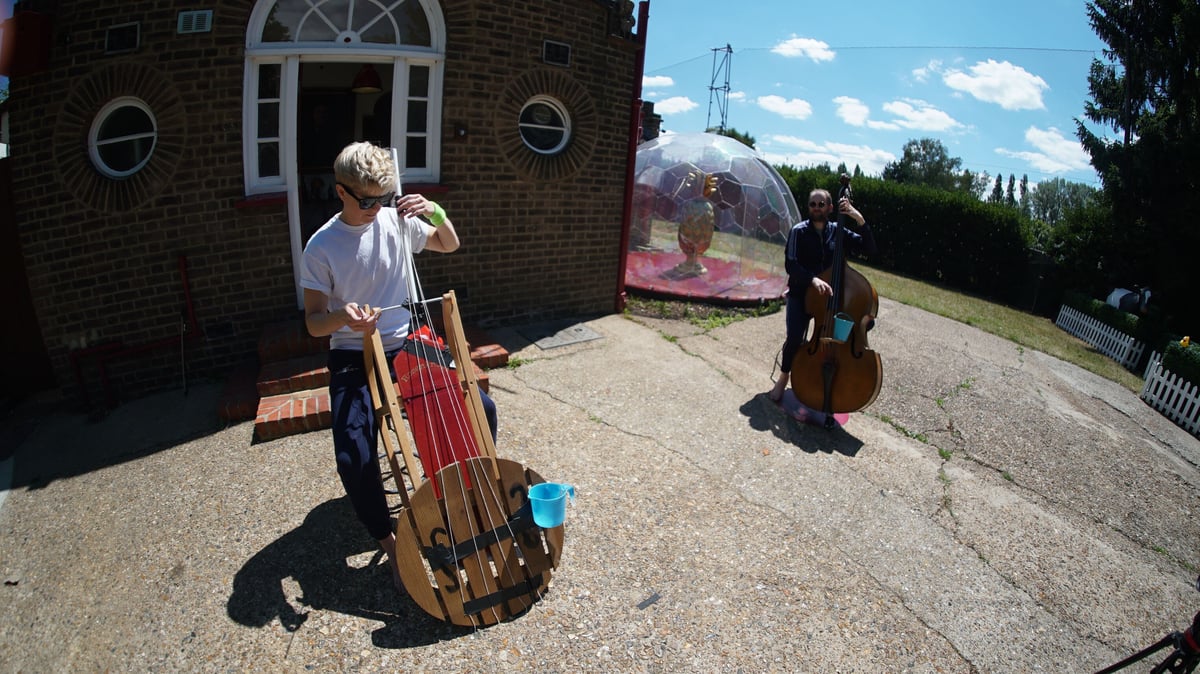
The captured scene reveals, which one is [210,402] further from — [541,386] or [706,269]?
[706,269]

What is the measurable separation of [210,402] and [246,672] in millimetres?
3016

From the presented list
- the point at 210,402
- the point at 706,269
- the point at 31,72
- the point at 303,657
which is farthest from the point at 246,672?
the point at 706,269

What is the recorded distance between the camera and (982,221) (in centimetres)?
1582

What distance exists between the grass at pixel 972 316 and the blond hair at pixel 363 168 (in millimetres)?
5468

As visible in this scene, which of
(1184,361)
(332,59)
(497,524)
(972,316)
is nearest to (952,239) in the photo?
(972,316)

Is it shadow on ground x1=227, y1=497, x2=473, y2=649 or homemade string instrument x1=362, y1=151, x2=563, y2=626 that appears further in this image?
shadow on ground x1=227, y1=497, x2=473, y2=649

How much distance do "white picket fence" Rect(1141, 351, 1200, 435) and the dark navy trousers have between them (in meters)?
9.12

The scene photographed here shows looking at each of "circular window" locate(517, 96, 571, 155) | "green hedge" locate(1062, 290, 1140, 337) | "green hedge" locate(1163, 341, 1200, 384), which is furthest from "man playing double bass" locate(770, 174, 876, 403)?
"green hedge" locate(1062, 290, 1140, 337)

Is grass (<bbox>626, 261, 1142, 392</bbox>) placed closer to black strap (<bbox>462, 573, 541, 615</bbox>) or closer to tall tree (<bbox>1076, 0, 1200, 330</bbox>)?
tall tree (<bbox>1076, 0, 1200, 330</bbox>)

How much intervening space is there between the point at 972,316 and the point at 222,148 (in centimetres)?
1135

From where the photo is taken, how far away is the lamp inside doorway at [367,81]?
8406mm

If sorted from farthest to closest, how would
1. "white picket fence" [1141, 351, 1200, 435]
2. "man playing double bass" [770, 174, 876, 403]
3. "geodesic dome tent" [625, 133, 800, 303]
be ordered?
"geodesic dome tent" [625, 133, 800, 303]
"white picket fence" [1141, 351, 1200, 435]
"man playing double bass" [770, 174, 876, 403]

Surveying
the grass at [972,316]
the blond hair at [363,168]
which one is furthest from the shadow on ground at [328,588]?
the grass at [972,316]

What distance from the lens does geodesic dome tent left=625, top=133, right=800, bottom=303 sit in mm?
9383
